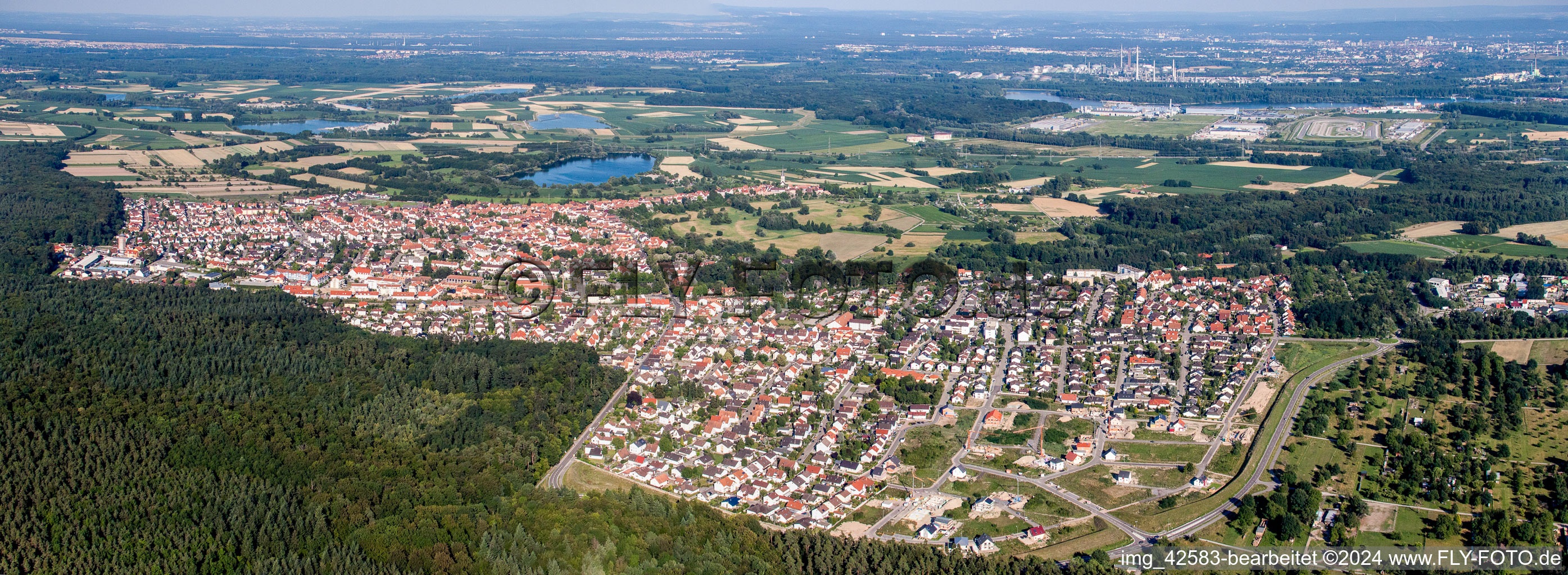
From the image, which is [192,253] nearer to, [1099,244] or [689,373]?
[689,373]

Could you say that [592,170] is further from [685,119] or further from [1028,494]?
[1028,494]

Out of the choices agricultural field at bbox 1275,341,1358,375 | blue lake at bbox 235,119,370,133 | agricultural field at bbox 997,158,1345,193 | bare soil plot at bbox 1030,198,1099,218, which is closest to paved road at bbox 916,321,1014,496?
agricultural field at bbox 1275,341,1358,375

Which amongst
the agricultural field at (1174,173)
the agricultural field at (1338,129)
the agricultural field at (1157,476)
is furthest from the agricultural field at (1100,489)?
the agricultural field at (1338,129)

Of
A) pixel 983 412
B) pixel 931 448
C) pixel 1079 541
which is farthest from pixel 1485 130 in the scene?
pixel 1079 541

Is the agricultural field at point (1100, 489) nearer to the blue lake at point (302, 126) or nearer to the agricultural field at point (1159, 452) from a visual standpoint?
the agricultural field at point (1159, 452)

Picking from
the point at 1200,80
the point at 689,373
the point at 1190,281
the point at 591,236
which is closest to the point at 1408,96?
the point at 1200,80
